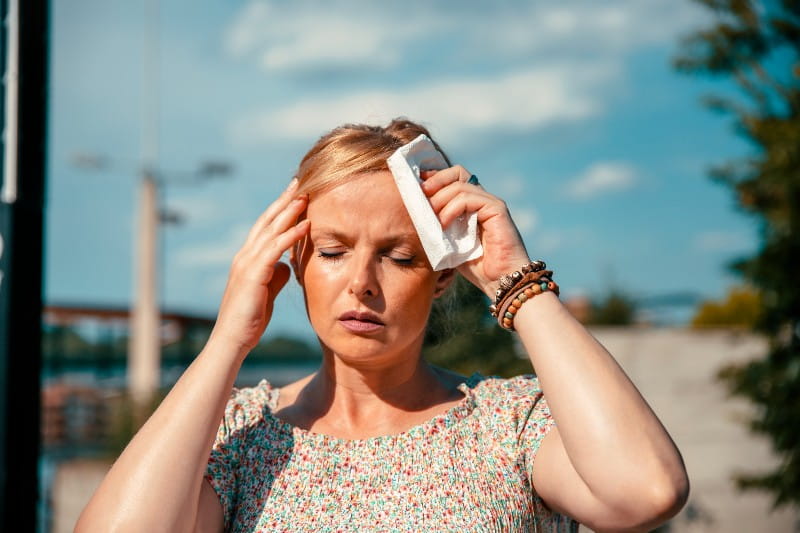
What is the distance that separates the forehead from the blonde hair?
2 centimetres

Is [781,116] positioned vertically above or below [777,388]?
above

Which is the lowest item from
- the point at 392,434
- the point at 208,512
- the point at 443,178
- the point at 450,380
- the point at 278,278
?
the point at 208,512

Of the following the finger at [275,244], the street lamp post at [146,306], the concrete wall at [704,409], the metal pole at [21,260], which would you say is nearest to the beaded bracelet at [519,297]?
the finger at [275,244]

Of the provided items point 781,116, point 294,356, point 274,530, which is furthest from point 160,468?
point 294,356

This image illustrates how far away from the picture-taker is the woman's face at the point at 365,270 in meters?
1.84

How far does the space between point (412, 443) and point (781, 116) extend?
619cm

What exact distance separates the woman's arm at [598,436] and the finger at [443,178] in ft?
1.11

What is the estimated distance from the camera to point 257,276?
187 centimetres

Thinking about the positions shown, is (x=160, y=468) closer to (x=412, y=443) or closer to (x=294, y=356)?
(x=412, y=443)

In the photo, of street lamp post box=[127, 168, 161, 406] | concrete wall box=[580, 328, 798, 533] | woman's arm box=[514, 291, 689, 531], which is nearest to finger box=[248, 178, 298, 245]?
woman's arm box=[514, 291, 689, 531]

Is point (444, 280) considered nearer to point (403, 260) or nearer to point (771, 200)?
point (403, 260)

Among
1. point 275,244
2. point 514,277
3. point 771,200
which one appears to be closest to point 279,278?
point 275,244

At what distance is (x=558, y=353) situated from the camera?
5.47 ft

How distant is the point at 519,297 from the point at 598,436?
0.33 m
